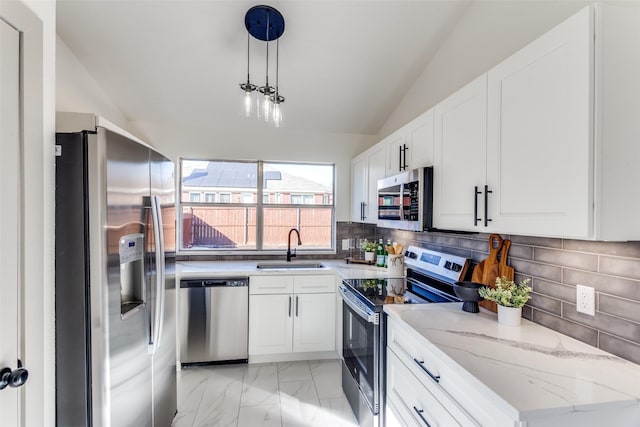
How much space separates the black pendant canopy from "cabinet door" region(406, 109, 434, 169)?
119cm

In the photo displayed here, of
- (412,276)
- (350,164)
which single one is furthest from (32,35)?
(350,164)

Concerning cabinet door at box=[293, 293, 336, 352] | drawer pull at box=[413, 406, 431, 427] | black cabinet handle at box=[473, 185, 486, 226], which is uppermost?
black cabinet handle at box=[473, 185, 486, 226]

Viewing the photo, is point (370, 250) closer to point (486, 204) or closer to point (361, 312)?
point (361, 312)

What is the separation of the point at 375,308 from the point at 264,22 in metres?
2.05

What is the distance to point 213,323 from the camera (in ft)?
9.43

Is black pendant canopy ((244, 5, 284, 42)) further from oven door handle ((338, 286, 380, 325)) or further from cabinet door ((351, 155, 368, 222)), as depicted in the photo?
oven door handle ((338, 286, 380, 325))

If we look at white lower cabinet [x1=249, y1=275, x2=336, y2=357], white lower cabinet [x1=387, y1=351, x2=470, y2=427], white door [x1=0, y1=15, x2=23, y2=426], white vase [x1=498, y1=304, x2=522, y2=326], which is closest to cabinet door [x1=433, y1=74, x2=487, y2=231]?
white vase [x1=498, y1=304, x2=522, y2=326]

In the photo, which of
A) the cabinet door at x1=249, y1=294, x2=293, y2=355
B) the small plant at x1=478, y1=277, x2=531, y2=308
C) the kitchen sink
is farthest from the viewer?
the kitchen sink

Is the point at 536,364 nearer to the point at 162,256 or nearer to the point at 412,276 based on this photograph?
the point at 412,276

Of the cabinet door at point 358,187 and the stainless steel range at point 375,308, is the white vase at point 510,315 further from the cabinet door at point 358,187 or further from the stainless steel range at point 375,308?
the cabinet door at point 358,187

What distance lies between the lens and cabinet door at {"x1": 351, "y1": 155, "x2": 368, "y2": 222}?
3256 millimetres

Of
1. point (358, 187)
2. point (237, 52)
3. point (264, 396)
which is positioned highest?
point (237, 52)

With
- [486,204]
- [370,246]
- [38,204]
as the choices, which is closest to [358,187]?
[370,246]

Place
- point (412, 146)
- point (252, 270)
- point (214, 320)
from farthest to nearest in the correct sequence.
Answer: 1. point (252, 270)
2. point (214, 320)
3. point (412, 146)
